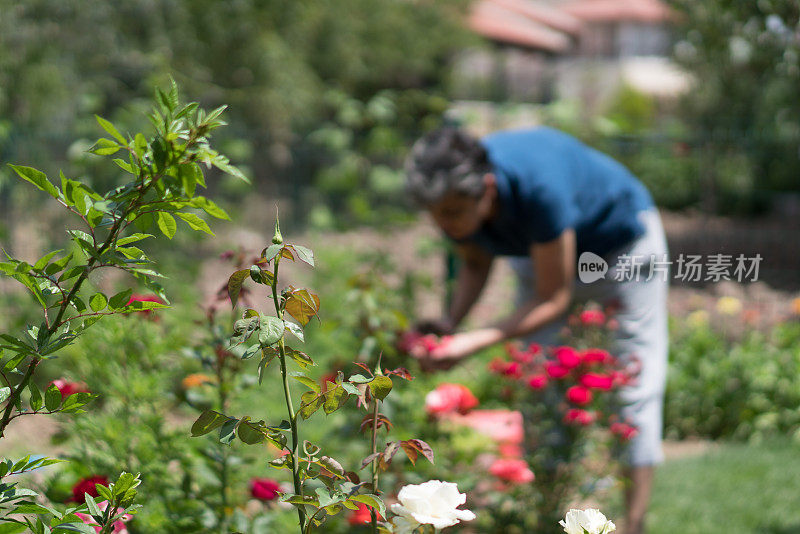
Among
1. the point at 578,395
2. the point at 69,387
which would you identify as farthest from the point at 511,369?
the point at 69,387

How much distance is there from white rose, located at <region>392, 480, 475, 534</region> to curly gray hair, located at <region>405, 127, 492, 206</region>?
126 cm

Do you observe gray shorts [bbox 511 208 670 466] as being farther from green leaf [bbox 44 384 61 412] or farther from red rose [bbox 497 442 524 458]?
green leaf [bbox 44 384 61 412]

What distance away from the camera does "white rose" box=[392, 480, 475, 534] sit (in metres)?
0.78

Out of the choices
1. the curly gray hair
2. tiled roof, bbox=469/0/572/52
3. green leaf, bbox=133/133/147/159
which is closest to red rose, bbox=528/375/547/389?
the curly gray hair

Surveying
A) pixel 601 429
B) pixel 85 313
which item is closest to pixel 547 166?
pixel 601 429

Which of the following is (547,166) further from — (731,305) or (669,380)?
(731,305)

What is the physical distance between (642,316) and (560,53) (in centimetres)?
2775

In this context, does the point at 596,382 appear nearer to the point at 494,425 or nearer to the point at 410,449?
the point at 494,425

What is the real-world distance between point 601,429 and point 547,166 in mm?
748

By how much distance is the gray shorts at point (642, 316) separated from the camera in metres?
2.30

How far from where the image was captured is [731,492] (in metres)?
2.90

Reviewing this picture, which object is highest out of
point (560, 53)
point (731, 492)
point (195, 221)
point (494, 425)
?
point (195, 221)

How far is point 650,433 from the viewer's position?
230cm

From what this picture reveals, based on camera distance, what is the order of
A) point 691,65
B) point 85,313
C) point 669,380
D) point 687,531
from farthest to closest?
point 691,65
point 669,380
point 687,531
point 85,313
